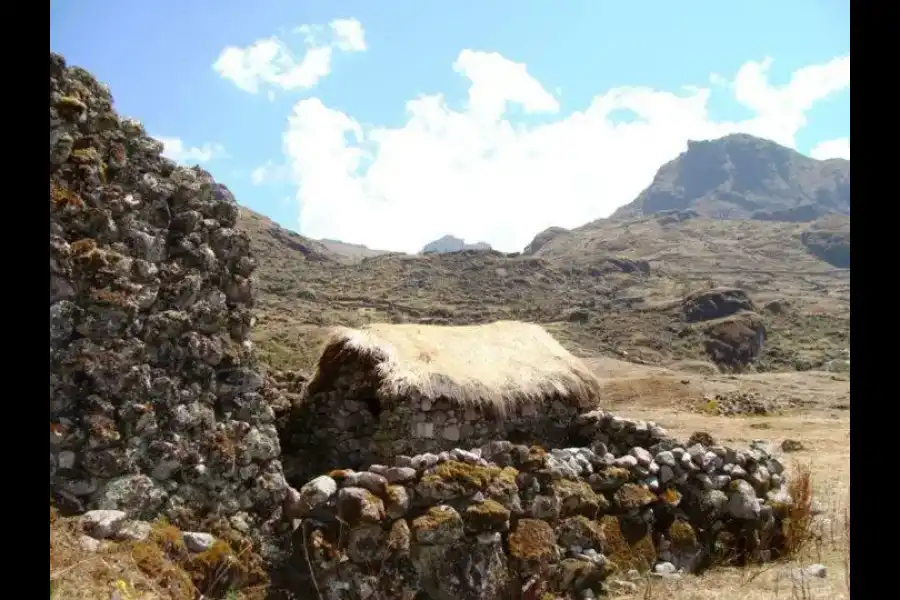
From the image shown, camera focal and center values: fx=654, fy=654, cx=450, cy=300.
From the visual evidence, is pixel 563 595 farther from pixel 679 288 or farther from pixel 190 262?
pixel 679 288

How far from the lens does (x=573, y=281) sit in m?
64.6

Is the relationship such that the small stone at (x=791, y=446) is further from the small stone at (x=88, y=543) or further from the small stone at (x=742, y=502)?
the small stone at (x=88, y=543)

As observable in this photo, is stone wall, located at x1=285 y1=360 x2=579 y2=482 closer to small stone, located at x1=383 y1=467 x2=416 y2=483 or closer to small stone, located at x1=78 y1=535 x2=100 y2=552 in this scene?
small stone, located at x1=383 y1=467 x2=416 y2=483

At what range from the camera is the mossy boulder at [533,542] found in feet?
16.3

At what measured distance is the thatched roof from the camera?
7844 millimetres

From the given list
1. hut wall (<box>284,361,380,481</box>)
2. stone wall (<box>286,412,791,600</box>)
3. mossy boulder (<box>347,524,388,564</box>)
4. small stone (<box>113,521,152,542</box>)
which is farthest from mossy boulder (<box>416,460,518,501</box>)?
hut wall (<box>284,361,380,481</box>)

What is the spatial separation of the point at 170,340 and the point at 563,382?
18.4 feet

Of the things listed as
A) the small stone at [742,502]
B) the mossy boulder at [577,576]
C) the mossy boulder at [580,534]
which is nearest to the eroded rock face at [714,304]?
the small stone at [742,502]

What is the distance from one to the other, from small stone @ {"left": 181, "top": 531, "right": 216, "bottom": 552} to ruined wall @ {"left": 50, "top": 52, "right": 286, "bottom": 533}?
154 millimetres

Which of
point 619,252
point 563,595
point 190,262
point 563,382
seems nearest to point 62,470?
point 190,262

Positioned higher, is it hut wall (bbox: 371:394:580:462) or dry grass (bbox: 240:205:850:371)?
dry grass (bbox: 240:205:850:371)

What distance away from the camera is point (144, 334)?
4309 mm

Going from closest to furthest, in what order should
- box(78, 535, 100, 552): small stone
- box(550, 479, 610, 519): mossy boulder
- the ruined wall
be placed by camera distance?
box(78, 535, 100, 552): small stone
the ruined wall
box(550, 479, 610, 519): mossy boulder

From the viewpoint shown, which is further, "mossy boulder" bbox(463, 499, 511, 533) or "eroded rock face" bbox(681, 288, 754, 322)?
"eroded rock face" bbox(681, 288, 754, 322)
